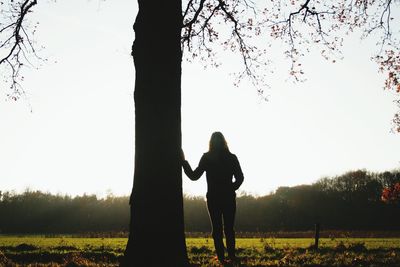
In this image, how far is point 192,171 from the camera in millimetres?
6160

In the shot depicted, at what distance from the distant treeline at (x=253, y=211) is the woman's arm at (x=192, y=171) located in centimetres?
6021

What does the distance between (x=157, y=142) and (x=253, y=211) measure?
7125 cm

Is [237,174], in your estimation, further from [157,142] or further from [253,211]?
[253,211]

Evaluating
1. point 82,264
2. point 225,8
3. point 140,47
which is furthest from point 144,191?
point 225,8

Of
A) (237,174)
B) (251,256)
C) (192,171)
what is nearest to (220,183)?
(237,174)

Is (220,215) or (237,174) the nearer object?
(220,215)

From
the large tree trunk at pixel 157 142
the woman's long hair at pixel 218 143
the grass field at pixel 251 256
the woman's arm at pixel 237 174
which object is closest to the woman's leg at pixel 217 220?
the grass field at pixel 251 256

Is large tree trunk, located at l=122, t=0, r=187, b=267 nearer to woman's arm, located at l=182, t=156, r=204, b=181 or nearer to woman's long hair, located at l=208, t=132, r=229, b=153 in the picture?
woman's arm, located at l=182, t=156, r=204, b=181

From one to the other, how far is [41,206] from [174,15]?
78.0 m

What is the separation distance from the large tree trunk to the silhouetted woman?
41.2 inches

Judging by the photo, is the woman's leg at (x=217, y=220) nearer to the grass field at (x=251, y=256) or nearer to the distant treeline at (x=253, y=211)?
the grass field at (x=251, y=256)

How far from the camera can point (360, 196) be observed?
76000mm

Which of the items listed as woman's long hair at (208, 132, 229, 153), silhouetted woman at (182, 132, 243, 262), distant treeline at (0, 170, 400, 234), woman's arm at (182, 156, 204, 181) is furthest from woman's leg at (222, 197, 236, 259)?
distant treeline at (0, 170, 400, 234)

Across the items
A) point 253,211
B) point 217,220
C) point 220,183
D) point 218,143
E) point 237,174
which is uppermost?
point 218,143
